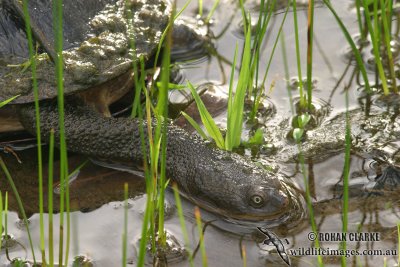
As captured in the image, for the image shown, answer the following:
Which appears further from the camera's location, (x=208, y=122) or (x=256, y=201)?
(x=208, y=122)

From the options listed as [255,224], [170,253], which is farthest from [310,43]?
[170,253]

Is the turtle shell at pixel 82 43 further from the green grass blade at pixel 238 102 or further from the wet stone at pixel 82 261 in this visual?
the wet stone at pixel 82 261

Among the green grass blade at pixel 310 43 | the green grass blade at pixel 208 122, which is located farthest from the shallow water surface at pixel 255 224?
the green grass blade at pixel 208 122

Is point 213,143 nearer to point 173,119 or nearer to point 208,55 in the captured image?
point 173,119

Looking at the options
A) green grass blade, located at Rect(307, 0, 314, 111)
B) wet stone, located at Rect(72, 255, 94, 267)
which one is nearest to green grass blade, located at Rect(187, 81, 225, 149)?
green grass blade, located at Rect(307, 0, 314, 111)

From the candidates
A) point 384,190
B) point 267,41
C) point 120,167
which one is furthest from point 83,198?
point 267,41

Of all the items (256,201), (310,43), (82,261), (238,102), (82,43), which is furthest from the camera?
(82,43)

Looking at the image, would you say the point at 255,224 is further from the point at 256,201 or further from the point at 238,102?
the point at 238,102
